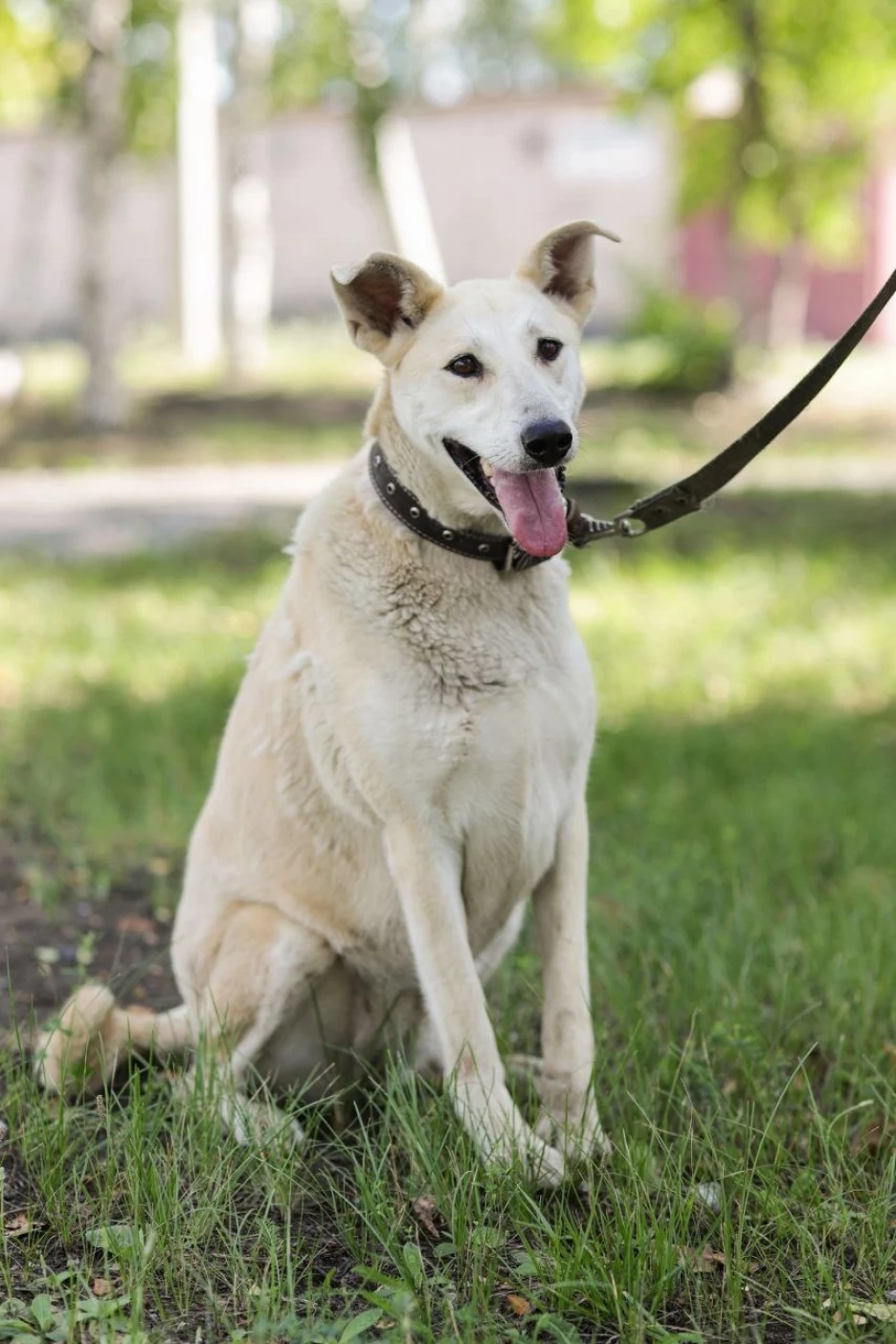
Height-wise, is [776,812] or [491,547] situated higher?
[491,547]

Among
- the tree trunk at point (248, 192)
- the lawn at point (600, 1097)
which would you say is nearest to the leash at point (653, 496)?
the lawn at point (600, 1097)

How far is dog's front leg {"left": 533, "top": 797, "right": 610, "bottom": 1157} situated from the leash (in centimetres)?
57

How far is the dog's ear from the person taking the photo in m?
3.23

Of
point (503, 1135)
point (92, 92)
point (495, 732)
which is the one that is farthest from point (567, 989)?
point (92, 92)

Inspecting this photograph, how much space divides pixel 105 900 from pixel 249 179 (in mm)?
17956

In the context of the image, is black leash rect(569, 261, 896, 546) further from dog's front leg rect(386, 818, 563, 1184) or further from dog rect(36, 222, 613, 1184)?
dog's front leg rect(386, 818, 563, 1184)

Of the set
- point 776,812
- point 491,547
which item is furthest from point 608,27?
point 491,547

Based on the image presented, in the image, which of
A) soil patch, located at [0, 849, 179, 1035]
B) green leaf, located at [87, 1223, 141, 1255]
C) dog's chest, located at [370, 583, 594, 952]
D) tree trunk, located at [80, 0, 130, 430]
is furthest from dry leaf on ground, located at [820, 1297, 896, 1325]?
tree trunk, located at [80, 0, 130, 430]

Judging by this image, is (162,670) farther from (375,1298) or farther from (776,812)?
(375,1298)

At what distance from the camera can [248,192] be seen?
21.0m

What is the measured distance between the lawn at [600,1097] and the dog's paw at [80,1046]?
0.26 ft

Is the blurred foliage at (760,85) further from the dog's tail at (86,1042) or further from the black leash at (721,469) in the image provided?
the dog's tail at (86,1042)

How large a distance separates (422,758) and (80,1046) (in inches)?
36.1

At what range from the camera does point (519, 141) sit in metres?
31.8
